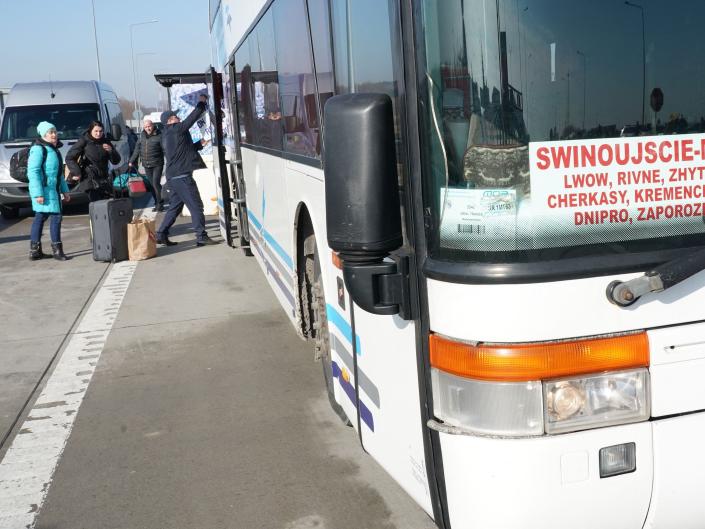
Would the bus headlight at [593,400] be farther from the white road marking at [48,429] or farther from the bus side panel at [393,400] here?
the white road marking at [48,429]

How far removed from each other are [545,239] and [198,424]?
130 inches

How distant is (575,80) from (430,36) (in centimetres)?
44

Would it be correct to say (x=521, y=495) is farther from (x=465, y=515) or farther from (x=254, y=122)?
(x=254, y=122)

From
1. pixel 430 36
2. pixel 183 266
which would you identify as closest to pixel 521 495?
pixel 430 36

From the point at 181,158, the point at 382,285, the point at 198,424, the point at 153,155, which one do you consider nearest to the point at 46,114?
the point at 153,155

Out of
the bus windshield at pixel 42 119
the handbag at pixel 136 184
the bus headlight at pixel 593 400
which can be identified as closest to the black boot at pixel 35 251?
the handbag at pixel 136 184

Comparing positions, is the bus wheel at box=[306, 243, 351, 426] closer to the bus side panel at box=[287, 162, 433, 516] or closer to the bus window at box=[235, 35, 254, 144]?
the bus side panel at box=[287, 162, 433, 516]

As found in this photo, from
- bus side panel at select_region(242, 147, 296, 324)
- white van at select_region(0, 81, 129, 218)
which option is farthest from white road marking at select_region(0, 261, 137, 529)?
white van at select_region(0, 81, 129, 218)

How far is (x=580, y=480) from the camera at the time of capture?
2373 millimetres

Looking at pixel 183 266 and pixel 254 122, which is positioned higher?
pixel 254 122

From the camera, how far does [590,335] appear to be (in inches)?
91.8

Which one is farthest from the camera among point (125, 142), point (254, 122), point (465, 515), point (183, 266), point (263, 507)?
point (125, 142)

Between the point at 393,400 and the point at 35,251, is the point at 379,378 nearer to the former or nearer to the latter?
the point at 393,400

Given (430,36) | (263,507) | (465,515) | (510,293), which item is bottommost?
(263,507)
